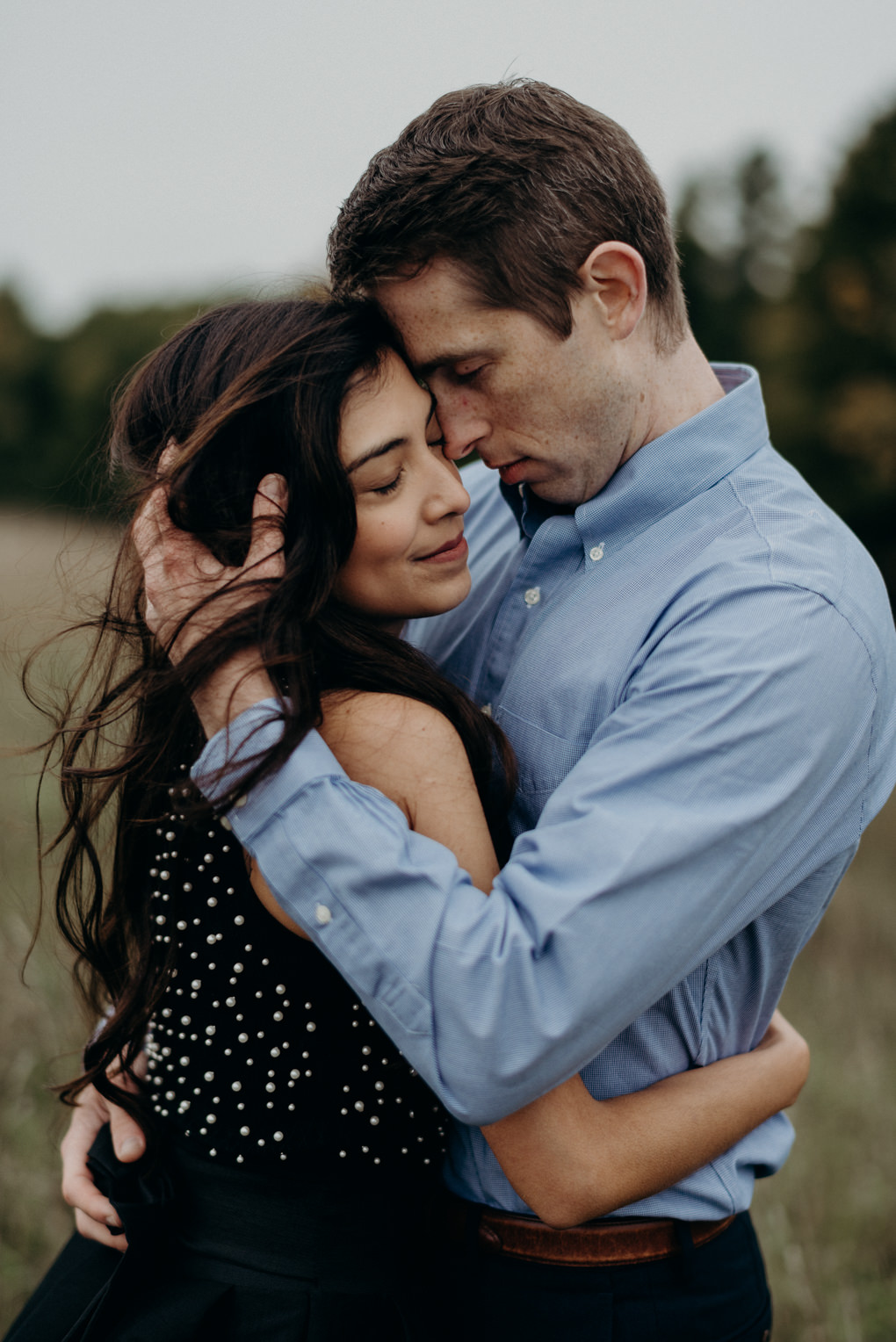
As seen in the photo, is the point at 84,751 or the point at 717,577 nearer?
the point at 717,577

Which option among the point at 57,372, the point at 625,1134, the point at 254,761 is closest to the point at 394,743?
the point at 254,761

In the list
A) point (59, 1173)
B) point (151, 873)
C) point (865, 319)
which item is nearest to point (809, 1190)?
point (59, 1173)

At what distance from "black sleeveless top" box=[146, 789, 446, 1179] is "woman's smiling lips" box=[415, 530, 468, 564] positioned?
689 mm

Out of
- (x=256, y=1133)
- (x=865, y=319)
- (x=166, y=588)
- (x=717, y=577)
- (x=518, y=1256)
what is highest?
(x=166, y=588)

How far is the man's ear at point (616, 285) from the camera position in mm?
2012

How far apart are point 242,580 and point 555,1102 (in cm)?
97

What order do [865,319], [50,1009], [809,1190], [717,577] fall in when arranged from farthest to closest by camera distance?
[865,319]
[50,1009]
[809,1190]
[717,577]

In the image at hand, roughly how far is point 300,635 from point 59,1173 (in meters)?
2.65

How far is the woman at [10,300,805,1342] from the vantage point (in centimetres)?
168

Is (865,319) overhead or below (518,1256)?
below

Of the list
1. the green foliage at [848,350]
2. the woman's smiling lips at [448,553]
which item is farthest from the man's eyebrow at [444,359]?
the green foliage at [848,350]

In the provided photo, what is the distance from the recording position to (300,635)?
1.74 m

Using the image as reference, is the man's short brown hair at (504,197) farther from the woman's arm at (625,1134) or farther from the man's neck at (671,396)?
the woman's arm at (625,1134)

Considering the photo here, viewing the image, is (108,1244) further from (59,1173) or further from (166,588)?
(59,1173)
